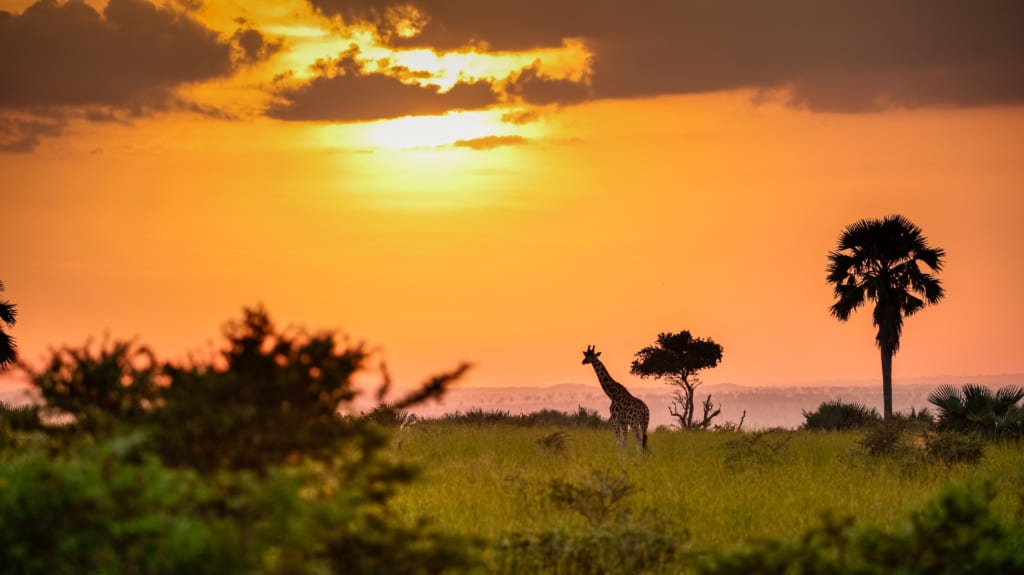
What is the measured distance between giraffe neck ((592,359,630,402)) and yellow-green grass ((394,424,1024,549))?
1.37m

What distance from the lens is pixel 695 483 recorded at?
2252 centimetres

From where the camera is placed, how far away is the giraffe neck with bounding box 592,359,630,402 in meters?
31.2

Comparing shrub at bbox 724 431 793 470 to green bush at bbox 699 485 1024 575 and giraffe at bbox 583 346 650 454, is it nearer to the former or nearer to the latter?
giraffe at bbox 583 346 650 454

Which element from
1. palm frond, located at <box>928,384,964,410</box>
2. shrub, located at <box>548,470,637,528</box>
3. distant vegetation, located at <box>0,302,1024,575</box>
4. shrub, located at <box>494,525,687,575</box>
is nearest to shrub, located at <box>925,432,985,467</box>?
palm frond, located at <box>928,384,964,410</box>

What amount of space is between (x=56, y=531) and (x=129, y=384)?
177 centimetres

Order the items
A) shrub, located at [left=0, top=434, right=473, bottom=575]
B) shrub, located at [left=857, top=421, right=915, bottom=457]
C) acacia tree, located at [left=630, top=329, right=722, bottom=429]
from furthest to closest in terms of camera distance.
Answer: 1. acacia tree, located at [left=630, top=329, right=722, bottom=429]
2. shrub, located at [left=857, top=421, right=915, bottom=457]
3. shrub, located at [left=0, top=434, right=473, bottom=575]

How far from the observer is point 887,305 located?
50406mm

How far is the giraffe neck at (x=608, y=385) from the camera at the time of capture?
102 feet

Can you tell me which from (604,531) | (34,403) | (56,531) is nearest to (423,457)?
(604,531)

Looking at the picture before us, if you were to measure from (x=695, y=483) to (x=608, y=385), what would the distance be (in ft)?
32.0

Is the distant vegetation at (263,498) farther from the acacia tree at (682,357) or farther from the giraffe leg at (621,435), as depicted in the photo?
the acacia tree at (682,357)

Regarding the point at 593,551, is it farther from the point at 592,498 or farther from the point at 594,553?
the point at 592,498

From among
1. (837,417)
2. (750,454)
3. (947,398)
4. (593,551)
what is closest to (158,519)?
(593,551)

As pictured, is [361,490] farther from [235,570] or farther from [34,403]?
[34,403]
